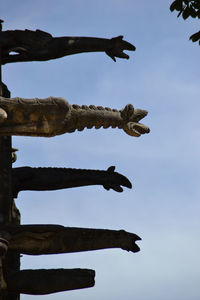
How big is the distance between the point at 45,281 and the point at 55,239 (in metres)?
0.73

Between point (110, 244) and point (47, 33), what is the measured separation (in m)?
4.36

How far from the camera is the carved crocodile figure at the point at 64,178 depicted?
1396 cm

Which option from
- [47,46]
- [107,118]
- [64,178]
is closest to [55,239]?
[107,118]

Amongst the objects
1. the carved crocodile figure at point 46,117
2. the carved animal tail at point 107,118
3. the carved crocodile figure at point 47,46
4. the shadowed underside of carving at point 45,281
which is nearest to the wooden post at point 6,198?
the shadowed underside of carving at point 45,281

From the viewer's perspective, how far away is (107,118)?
11.5m

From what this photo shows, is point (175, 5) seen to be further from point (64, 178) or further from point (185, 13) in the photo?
point (64, 178)

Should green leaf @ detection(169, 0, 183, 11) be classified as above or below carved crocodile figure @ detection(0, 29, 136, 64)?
above

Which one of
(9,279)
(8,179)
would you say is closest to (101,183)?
(8,179)

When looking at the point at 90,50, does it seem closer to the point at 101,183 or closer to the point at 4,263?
the point at 101,183

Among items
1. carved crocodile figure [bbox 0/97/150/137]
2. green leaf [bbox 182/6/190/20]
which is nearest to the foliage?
green leaf [bbox 182/6/190/20]

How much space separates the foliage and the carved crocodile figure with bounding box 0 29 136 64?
4.46 ft

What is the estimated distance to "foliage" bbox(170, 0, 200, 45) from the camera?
13.3 metres

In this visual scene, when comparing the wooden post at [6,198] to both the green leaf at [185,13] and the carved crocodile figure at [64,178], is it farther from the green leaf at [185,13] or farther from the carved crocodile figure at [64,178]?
the green leaf at [185,13]

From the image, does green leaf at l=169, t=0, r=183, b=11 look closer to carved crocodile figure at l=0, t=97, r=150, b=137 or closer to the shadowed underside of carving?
carved crocodile figure at l=0, t=97, r=150, b=137
